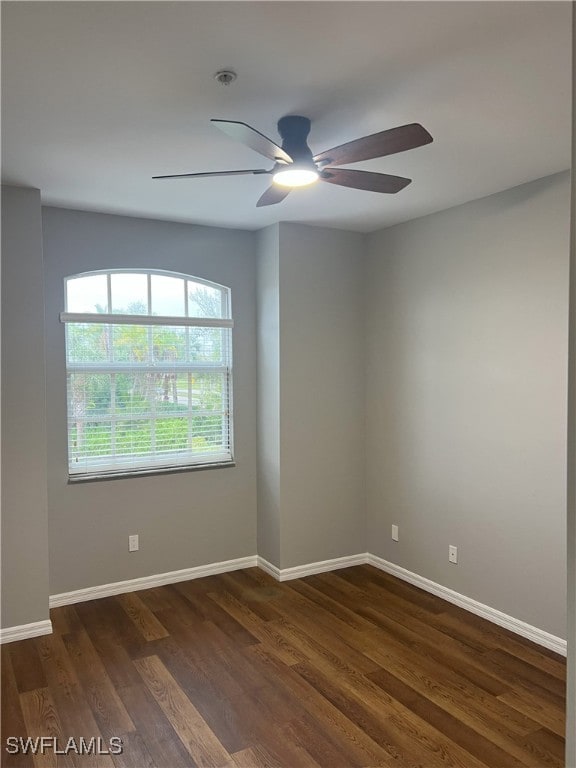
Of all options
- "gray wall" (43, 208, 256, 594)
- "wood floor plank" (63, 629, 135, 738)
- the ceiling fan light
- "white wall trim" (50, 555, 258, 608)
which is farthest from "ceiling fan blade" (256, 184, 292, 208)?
"white wall trim" (50, 555, 258, 608)

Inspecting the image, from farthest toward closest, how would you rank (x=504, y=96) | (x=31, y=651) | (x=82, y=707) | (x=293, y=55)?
(x=31, y=651)
(x=82, y=707)
(x=504, y=96)
(x=293, y=55)

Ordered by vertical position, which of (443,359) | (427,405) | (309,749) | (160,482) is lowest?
(309,749)

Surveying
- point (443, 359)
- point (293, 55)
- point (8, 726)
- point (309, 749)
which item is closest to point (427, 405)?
point (443, 359)

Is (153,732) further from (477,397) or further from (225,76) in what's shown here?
(225,76)

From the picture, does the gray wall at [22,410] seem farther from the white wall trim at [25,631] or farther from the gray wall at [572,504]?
the gray wall at [572,504]

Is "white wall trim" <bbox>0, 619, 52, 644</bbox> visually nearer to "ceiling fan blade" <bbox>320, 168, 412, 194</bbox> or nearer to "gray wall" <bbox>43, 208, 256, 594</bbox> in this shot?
"gray wall" <bbox>43, 208, 256, 594</bbox>

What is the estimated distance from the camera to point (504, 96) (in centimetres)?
A: 221

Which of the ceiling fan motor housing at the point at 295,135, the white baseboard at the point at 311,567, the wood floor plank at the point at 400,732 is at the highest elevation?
the ceiling fan motor housing at the point at 295,135

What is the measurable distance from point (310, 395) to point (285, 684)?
2.06m

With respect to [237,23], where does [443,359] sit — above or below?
below

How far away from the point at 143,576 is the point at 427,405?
2.40 metres

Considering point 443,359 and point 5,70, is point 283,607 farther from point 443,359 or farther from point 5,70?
point 5,70

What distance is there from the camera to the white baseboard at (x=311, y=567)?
14.1 ft

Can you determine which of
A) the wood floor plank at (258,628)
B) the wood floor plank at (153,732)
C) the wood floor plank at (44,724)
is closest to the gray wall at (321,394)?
the wood floor plank at (258,628)
